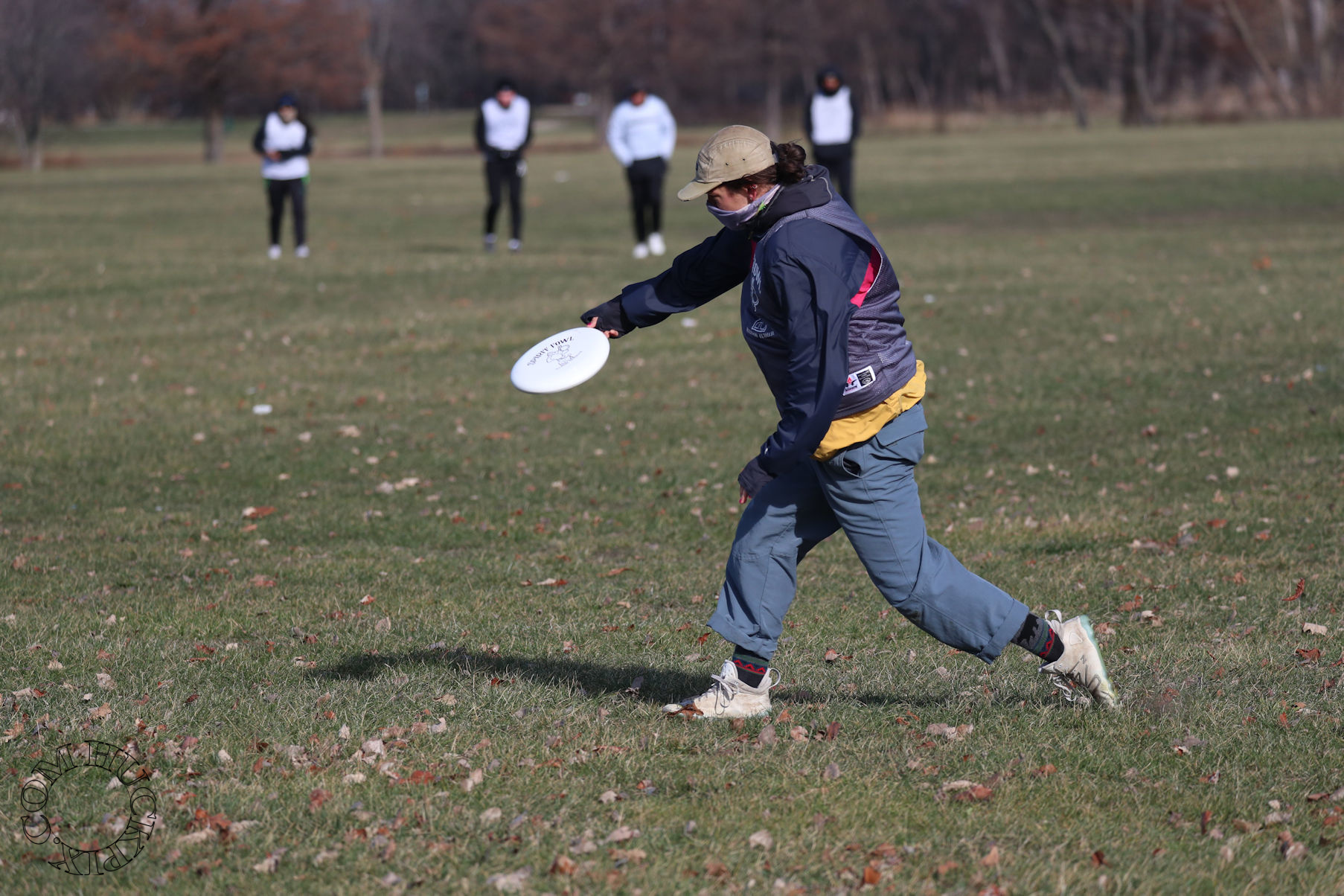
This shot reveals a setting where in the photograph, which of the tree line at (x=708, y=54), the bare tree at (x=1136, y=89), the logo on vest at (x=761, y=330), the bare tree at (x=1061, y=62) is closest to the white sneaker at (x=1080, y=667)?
the logo on vest at (x=761, y=330)

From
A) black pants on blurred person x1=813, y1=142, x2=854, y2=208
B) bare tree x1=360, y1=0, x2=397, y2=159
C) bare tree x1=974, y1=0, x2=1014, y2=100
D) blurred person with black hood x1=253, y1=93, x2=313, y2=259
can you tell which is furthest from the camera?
bare tree x1=974, y1=0, x2=1014, y2=100

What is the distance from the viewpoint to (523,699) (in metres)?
5.15

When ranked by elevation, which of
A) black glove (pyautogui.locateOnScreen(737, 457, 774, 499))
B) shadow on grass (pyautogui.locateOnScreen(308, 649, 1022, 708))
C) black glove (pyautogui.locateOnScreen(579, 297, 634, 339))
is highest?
black glove (pyautogui.locateOnScreen(579, 297, 634, 339))

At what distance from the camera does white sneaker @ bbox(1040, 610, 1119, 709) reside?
4941 millimetres

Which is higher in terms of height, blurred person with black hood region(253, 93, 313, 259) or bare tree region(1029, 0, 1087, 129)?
bare tree region(1029, 0, 1087, 129)

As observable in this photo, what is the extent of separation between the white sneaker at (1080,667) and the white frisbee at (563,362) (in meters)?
1.85

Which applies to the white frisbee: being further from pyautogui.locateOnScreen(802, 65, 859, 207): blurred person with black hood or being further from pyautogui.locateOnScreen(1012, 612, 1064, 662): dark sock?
pyautogui.locateOnScreen(802, 65, 859, 207): blurred person with black hood

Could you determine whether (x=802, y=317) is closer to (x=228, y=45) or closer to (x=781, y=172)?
(x=781, y=172)

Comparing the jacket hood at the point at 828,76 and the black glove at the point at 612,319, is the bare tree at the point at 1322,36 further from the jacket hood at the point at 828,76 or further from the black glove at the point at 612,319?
the black glove at the point at 612,319

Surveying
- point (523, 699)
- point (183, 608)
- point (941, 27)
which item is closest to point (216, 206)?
point (183, 608)

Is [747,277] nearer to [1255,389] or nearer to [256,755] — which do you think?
[256,755]

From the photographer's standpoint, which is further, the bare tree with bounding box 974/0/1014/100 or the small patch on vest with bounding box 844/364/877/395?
the bare tree with bounding box 974/0/1014/100

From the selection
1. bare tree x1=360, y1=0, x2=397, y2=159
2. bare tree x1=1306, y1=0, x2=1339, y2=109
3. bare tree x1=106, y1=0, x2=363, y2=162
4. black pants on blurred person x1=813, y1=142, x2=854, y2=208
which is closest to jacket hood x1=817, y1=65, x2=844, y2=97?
black pants on blurred person x1=813, y1=142, x2=854, y2=208

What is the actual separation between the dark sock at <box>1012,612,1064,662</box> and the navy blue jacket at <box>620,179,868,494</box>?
111cm
